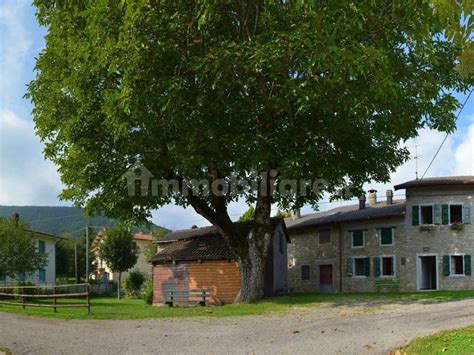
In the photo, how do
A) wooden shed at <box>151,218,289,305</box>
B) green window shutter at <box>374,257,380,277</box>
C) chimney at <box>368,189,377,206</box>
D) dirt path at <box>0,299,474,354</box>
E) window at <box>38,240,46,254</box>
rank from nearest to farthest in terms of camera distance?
dirt path at <box>0,299,474,354</box> → wooden shed at <box>151,218,289,305</box> → green window shutter at <box>374,257,380,277</box> → chimney at <box>368,189,377,206</box> → window at <box>38,240,46,254</box>

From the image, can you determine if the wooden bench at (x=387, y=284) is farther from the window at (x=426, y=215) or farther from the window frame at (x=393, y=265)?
the window at (x=426, y=215)

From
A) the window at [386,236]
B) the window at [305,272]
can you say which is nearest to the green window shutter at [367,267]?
the window at [386,236]

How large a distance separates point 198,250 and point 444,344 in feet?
69.4

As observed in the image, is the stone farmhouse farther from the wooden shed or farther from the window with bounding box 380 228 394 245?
the wooden shed

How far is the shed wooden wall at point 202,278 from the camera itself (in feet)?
93.9

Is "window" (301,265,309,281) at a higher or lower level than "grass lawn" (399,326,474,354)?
lower

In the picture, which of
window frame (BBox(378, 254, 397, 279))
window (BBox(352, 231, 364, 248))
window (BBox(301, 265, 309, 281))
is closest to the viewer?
window frame (BBox(378, 254, 397, 279))

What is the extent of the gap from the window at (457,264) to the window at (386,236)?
4149 mm

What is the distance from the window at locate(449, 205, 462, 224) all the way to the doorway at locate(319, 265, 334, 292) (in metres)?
10.1

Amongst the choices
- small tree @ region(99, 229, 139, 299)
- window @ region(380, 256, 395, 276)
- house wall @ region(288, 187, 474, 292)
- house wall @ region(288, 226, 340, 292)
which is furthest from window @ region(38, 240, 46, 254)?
window @ region(380, 256, 395, 276)

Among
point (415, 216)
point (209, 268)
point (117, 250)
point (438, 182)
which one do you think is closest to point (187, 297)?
point (209, 268)

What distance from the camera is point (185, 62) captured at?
1897cm

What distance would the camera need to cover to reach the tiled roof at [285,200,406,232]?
38438 millimetres

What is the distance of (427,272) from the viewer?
37469mm
